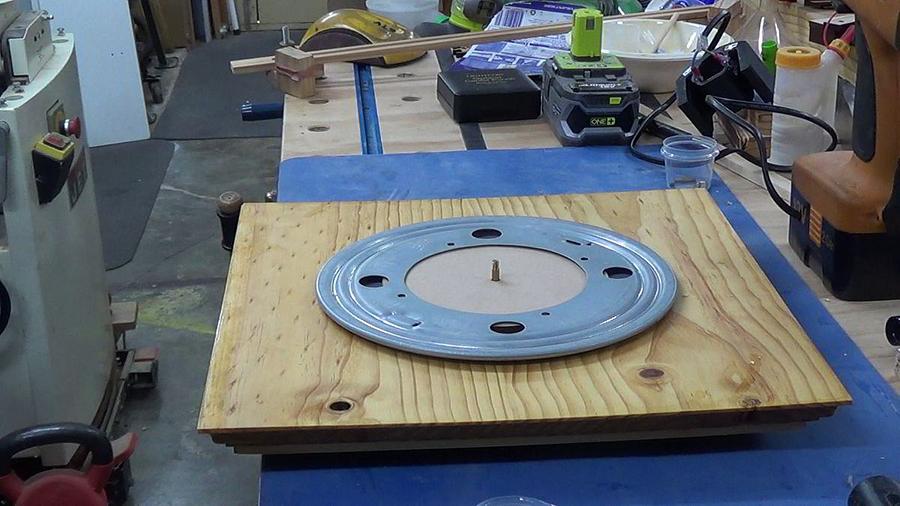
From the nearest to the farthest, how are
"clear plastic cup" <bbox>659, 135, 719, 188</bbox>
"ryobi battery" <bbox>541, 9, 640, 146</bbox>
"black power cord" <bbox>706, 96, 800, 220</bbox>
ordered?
"black power cord" <bbox>706, 96, 800, 220</bbox>, "clear plastic cup" <bbox>659, 135, 719, 188</bbox>, "ryobi battery" <bbox>541, 9, 640, 146</bbox>

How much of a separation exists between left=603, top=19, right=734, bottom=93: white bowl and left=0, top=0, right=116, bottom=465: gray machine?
0.99m

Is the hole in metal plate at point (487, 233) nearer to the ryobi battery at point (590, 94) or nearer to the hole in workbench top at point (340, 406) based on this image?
the hole in workbench top at point (340, 406)

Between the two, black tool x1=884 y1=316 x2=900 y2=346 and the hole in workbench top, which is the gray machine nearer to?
the hole in workbench top

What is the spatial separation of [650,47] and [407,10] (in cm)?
88

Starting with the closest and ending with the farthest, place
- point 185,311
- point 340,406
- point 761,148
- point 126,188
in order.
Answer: point 340,406 < point 761,148 < point 185,311 < point 126,188

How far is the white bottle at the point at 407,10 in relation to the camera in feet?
8.15

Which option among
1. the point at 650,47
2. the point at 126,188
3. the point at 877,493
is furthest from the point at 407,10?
the point at 877,493

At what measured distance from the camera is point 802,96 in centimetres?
131

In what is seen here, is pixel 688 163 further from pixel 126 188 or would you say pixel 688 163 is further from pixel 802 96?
pixel 126 188

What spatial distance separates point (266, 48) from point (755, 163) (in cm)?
434

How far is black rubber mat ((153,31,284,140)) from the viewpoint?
4.12 metres

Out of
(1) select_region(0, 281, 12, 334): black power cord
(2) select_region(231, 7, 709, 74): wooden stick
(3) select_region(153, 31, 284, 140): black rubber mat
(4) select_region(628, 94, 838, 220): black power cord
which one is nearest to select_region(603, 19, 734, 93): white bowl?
(2) select_region(231, 7, 709, 74): wooden stick

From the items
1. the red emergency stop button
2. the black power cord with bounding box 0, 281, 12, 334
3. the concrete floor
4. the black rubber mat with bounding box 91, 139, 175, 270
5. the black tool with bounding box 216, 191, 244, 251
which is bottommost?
the concrete floor

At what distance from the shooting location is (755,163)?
134cm
